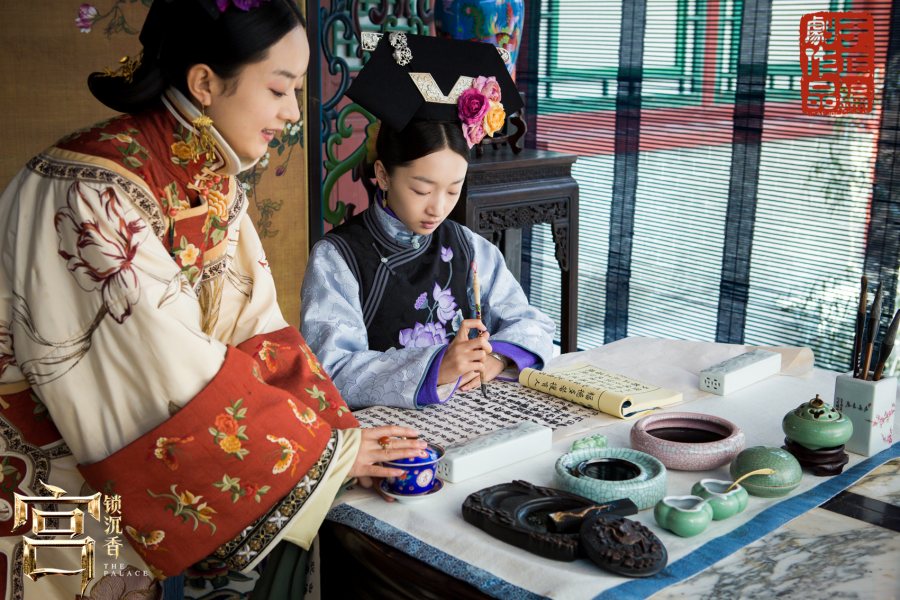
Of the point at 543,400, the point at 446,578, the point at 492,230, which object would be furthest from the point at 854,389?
the point at 492,230

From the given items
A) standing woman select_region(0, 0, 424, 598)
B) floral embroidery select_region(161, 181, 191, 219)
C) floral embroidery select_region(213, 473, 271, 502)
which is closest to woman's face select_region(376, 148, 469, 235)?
standing woman select_region(0, 0, 424, 598)

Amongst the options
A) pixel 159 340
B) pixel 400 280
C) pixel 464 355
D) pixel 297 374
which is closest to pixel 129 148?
pixel 159 340

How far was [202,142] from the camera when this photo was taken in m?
1.59

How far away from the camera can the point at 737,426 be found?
66.4 inches

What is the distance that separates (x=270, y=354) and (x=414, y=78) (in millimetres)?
719

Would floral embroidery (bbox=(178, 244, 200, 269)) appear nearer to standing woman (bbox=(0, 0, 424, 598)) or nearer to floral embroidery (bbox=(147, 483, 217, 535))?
standing woman (bbox=(0, 0, 424, 598))

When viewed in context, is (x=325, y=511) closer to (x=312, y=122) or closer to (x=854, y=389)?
(x=854, y=389)

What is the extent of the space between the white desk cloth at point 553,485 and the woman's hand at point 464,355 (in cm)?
25

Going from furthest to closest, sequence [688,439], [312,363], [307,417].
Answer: [312,363] → [688,439] → [307,417]

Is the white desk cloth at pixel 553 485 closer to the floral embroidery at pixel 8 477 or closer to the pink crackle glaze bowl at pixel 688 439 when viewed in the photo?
the pink crackle glaze bowl at pixel 688 439

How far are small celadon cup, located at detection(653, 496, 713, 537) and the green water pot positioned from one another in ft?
0.93

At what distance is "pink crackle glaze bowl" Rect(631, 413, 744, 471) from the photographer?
1.54 meters

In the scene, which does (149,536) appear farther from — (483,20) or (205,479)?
(483,20)

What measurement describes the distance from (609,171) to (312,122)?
1.48m
